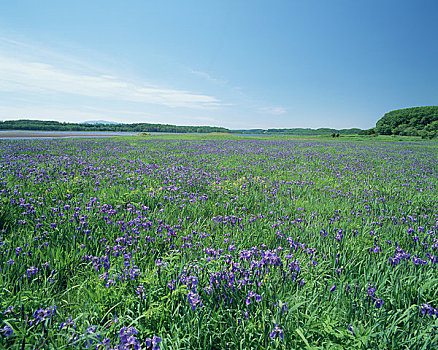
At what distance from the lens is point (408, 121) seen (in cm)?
8656

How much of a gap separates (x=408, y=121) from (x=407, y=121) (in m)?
0.59

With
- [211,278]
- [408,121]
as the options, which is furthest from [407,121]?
[211,278]

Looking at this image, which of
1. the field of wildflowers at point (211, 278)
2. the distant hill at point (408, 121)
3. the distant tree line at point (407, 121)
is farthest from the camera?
the distant hill at point (408, 121)

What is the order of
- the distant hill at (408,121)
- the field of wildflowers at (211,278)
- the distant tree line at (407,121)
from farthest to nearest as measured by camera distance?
the distant hill at (408,121) < the distant tree line at (407,121) < the field of wildflowers at (211,278)

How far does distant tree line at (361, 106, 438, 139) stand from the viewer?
7362 centimetres

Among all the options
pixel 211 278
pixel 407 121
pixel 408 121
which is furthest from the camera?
pixel 407 121

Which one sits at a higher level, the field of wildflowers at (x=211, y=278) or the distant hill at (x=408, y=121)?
the distant hill at (x=408, y=121)

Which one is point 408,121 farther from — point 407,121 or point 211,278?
point 211,278

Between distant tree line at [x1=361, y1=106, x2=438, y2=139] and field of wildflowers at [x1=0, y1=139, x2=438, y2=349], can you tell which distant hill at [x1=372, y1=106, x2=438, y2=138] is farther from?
field of wildflowers at [x1=0, y1=139, x2=438, y2=349]

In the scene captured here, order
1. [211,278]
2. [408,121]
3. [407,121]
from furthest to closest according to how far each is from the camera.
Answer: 1. [407,121]
2. [408,121]
3. [211,278]

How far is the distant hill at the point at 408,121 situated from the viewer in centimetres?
7412

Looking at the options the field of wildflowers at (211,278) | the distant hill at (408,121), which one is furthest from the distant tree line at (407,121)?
the field of wildflowers at (211,278)

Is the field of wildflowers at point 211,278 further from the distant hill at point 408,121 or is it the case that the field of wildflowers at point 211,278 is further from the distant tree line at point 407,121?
the distant hill at point 408,121

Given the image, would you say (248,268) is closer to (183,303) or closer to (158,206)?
(183,303)
